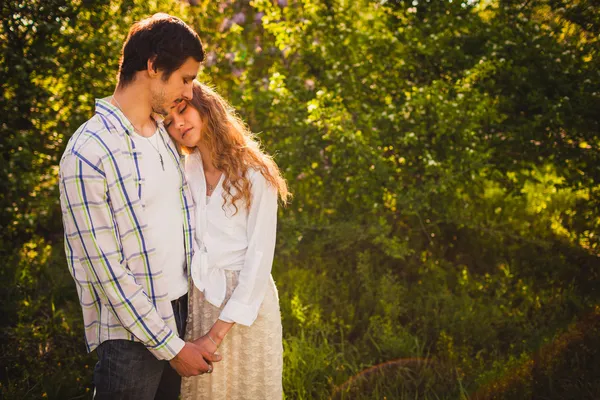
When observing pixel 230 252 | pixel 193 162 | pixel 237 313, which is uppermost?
pixel 193 162

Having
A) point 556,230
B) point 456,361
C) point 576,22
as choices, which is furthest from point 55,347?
point 576,22

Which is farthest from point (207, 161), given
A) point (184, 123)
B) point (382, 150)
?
point (382, 150)

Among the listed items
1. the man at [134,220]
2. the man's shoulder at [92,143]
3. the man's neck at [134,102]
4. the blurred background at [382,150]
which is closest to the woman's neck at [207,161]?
the man at [134,220]

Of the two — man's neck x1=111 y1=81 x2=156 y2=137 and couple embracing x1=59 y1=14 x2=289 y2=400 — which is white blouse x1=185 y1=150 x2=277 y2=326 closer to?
couple embracing x1=59 y1=14 x2=289 y2=400

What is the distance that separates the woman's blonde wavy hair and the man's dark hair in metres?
0.30

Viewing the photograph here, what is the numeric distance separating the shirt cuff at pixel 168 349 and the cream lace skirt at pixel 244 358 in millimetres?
319

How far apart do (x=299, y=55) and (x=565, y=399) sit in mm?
3395

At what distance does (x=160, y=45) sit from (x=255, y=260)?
2.95 feet

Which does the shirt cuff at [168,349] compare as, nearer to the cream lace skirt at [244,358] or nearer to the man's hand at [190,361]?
the man's hand at [190,361]

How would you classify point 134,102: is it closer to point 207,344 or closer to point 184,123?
point 184,123

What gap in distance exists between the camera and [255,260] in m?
2.04

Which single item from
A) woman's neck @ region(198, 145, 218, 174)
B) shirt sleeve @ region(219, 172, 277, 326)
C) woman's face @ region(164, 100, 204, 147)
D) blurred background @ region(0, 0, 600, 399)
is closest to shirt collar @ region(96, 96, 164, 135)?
woman's face @ region(164, 100, 204, 147)

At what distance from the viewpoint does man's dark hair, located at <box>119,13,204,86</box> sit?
1.81 m

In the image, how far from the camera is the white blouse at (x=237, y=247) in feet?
6.69
